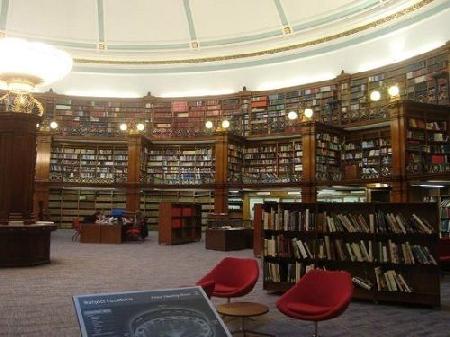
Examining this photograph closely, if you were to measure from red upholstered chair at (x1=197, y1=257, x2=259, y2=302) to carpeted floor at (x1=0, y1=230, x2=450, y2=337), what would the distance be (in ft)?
1.35

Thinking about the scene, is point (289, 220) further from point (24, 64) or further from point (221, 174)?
point (221, 174)

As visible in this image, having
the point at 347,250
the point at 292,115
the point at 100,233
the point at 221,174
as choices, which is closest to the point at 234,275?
the point at 347,250

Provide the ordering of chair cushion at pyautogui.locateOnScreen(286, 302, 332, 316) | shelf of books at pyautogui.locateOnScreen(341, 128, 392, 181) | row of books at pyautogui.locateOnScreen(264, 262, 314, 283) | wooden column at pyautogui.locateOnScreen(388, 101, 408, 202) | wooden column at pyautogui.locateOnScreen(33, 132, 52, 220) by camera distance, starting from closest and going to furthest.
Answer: chair cushion at pyautogui.locateOnScreen(286, 302, 332, 316) → row of books at pyautogui.locateOnScreen(264, 262, 314, 283) → wooden column at pyautogui.locateOnScreen(388, 101, 408, 202) → shelf of books at pyautogui.locateOnScreen(341, 128, 392, 181) → wooden column at pyautogui.locateOnScreen(33, 132, 52, 220)

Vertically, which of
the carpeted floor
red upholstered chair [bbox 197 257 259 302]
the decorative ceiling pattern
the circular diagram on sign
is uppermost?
the decorative ceiling pattern

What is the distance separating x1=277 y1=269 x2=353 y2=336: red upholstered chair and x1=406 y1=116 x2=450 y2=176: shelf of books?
8944 mm

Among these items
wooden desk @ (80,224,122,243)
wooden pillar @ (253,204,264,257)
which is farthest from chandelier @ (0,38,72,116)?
wooden pillar @ (253,204,264,257)

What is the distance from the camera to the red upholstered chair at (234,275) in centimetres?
434

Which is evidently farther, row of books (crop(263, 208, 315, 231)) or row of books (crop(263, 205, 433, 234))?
row of books (crop(263, 208, 315, 231))

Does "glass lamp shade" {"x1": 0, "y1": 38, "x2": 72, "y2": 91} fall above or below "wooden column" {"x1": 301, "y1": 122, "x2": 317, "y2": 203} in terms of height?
above

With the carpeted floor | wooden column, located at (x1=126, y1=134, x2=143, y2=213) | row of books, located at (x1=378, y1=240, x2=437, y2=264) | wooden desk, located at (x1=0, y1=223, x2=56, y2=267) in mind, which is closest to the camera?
the carpeted floor

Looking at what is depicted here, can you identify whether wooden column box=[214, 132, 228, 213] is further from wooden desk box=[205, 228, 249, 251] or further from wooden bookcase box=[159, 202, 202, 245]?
wooden desk box=[205, 228, 249, 251]

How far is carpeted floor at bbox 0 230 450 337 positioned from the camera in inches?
166

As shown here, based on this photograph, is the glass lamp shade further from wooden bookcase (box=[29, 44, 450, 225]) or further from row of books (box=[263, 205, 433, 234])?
row of books (box=[263, 205, 433, 234])

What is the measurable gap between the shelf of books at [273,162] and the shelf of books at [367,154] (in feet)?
5.37
